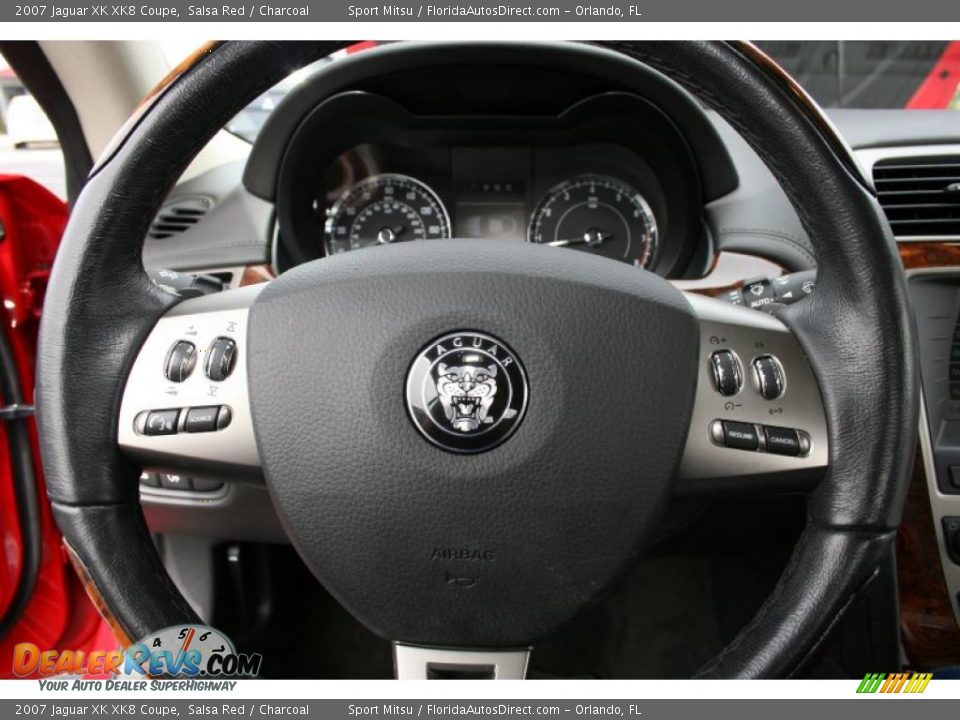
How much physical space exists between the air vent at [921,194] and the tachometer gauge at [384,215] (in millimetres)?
1026

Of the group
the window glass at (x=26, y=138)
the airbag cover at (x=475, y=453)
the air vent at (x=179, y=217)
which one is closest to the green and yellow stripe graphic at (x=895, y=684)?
the airbag cover at (x=475, y=453)

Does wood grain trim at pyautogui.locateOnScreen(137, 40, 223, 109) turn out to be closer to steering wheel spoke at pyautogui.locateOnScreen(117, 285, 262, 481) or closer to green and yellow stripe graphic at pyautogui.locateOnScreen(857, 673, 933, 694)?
steering wheel spoke at pyautogui.locateOnScreen(117, 285, 262, 481)

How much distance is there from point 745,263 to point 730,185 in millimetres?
209

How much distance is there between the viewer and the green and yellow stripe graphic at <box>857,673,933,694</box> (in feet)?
3.02

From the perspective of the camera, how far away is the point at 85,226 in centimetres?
83

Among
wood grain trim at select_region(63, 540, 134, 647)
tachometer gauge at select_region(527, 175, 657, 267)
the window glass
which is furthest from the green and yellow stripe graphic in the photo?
the window glass

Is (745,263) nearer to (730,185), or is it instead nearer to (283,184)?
(730,185)

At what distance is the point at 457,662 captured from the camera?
83cm

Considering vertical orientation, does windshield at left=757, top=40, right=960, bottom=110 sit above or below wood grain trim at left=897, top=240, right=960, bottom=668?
above

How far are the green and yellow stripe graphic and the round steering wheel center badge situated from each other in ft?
1.85

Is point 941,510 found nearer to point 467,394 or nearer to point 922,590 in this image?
point 922,590

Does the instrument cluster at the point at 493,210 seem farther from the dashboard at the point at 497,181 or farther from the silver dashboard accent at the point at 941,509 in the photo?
the silver dashboard accent at the point at 941,509

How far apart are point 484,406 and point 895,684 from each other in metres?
0.65

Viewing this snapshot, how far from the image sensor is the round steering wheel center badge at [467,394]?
0.76 m
